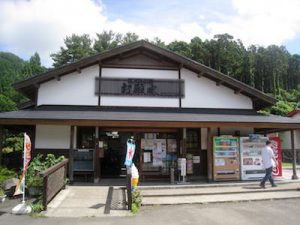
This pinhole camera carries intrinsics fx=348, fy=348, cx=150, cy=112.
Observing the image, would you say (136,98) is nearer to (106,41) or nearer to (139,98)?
(139,98)

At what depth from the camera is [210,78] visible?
15508mm

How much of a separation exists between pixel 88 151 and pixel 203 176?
16.0ft

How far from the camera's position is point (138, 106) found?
48.3 ft

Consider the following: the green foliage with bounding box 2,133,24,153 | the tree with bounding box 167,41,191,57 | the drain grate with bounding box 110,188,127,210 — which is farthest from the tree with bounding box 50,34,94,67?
the drain grate with bounding box 110,188,127,210

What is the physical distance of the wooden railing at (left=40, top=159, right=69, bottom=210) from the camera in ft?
28.7

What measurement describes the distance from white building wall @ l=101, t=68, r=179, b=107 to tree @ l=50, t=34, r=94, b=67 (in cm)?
2851

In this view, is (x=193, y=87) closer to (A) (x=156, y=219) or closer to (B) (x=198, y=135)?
(B) (x=198, y=135)

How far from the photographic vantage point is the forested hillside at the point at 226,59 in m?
45.3

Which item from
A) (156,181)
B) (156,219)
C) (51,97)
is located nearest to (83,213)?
(156,219)

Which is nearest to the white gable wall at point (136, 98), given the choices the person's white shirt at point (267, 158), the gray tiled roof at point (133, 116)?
the gray tiled roof at point (133, 116)

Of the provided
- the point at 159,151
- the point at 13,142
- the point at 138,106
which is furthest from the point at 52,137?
the point at 13,142

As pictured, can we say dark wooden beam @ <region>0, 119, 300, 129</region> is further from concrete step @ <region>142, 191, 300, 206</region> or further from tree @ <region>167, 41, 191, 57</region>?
tree @ <region>167, 41, 191, 57</region>

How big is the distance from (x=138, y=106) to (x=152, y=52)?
244 centimetres

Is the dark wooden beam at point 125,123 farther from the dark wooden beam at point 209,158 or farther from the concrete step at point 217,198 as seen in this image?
the concrete step at point 217,198
